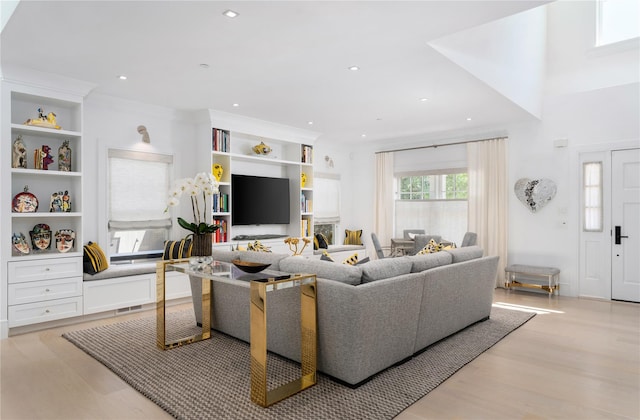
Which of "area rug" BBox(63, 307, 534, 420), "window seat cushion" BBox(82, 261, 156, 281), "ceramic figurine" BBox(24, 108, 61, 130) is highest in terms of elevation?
"ceramic figurine" BBox(24, 108, 61, 130)

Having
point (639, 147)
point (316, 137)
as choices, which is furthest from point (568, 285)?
point (316, 137)

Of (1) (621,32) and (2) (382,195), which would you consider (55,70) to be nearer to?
(2) (382,195)

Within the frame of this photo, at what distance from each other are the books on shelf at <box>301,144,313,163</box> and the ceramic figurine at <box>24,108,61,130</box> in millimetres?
3690

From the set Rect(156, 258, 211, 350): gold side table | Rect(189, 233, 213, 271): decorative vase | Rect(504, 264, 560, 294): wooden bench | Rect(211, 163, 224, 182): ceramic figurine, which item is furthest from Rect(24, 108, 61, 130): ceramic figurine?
Rect(504, 264, 560, 294): wooden bench

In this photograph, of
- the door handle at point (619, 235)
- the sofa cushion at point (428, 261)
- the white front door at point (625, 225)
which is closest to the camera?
the sofa cushion at point (428, 261)

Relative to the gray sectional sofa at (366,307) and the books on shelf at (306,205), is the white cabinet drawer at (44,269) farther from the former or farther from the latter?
the books on shelf at (306,205)

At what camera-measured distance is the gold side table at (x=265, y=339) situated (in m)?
2.42

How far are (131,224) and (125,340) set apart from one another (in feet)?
6.13

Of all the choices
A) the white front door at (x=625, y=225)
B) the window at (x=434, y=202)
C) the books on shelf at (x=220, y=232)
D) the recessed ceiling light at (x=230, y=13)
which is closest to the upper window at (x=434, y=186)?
the window at (x=434, y=202)

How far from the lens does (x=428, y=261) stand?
340cm

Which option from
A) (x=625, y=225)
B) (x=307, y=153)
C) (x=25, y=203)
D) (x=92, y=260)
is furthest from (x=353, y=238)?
(x=25, y=203)

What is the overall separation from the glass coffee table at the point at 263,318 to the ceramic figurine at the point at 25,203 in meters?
1.74

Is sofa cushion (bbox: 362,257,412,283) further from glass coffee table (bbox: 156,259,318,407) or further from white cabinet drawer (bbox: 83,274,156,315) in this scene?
white cabinet drawer (bbox: 83,274,156,315)

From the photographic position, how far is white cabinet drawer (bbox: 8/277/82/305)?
385 cm
